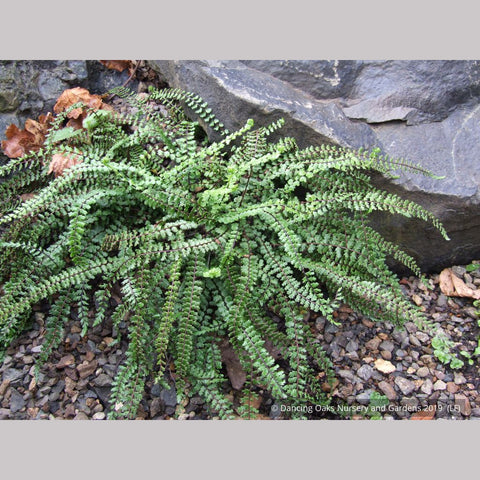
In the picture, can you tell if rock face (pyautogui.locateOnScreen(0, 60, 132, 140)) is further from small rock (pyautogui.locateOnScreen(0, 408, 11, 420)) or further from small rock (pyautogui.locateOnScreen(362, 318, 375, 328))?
small rock (pyautogui.locateOnScreen(362, 318, 375, 328))

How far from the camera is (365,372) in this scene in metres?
3.36

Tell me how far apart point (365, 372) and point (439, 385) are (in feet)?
1.61

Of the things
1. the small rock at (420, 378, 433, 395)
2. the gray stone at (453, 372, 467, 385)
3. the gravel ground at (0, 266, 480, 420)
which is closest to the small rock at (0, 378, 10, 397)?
the gravel ground at (0, 266, 480, 420)

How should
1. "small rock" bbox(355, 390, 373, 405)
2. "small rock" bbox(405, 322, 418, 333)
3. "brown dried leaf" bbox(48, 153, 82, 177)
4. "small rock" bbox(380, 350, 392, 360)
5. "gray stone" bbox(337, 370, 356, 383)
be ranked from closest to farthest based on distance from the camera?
"small rock" bbox(355, 390, 373, 405) < "gray stone" bbox(337, 370, 356, 383) < "small rock" bbox(380, 350, 392, 360) < "small rock" bbox(405, 322, 418, 333) < "brown dried leaf" bbox(48, 153, 82, 177)

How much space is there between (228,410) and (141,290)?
3.09 feet

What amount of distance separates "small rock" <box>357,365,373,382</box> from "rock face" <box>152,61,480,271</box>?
0.93m

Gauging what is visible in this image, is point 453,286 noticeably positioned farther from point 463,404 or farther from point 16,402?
point 16,402

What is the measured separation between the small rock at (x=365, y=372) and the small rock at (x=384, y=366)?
6 cm

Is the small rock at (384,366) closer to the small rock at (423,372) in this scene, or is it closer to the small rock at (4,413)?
the small rock at (423,372)

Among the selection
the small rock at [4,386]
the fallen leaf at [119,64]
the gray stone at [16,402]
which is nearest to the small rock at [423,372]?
the gray stone at [16,402]

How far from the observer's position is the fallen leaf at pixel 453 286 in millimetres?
3725

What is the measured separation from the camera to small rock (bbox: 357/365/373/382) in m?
3.33

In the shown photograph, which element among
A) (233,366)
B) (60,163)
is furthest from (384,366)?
(60,163)

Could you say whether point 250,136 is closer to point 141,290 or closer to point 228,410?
point 141,290
